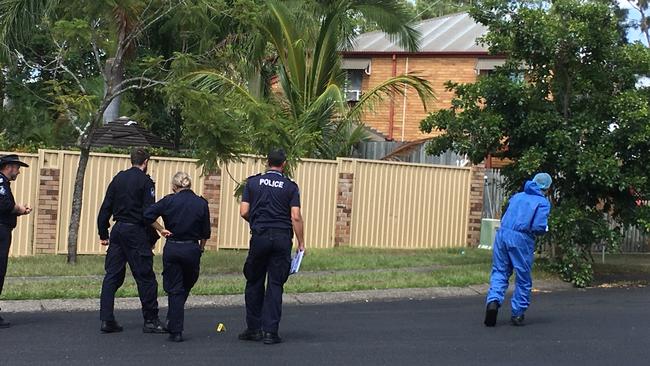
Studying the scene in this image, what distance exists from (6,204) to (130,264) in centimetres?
140

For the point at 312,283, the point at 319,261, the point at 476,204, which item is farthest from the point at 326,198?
the point at 312,283

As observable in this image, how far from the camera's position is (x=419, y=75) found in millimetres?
26359

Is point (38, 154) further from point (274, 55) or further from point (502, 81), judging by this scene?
point (274, 55)

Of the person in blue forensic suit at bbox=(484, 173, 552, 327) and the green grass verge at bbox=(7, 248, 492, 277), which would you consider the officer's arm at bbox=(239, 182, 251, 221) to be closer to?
the person in blue forensic suit at bbox=(484, 173, 552, 327)

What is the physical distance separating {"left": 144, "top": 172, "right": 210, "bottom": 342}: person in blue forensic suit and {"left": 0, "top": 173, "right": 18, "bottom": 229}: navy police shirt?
1.54 metres

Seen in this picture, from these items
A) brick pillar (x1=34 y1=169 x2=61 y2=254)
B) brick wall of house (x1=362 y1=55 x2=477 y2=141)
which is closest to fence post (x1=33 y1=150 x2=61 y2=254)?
brick pillar (x1=34 y1=169 x2=61 y2=254)

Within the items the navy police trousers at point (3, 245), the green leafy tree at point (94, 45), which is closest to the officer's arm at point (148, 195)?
the navy police trousers at point (3, 245)

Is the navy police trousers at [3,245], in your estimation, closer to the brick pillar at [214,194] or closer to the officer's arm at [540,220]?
the officer's arm at [540,220]

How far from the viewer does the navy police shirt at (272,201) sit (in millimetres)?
7797

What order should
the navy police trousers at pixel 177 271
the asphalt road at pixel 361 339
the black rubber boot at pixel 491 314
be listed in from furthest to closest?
the black rubber boot at pixel 491 314
the navy police trousers at pixel 177 271
the asphalt road at pixel 361 339

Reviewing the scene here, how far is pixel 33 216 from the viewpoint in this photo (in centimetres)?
1525

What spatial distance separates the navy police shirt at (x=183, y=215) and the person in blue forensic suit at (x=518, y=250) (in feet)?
10.4

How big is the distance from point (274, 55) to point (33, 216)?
10.0 metres

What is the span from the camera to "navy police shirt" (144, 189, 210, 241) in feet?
26.0
